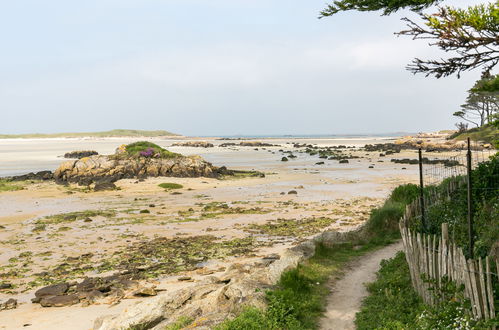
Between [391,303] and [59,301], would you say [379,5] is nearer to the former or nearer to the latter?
[391,303]

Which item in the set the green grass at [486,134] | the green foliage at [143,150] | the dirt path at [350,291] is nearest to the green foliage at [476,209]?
the green grass at [486,134]

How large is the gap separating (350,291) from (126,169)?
114 feet

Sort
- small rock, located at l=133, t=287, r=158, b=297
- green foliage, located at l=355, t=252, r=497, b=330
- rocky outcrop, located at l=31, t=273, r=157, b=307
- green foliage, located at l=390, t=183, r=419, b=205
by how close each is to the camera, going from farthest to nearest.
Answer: green foliage, located at l=390, t=183, r=419, b=205 → small rock, located at l=133, t=287, r=158, b=297 → rocky outcrop, located at l=31, t=273, r=157, b=307 → green foliage, located at l=355, t=252, r=497, b=330

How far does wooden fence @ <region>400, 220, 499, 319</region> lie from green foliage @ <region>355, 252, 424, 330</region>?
382 mm

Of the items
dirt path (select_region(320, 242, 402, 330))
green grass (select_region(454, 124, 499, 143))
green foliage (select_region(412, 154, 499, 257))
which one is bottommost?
dirt path (select_region(320, 242, 402, 330))

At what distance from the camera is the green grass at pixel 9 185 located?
36653mm

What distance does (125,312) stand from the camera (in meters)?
9.65

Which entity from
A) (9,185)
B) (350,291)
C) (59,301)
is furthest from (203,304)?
(9,185)

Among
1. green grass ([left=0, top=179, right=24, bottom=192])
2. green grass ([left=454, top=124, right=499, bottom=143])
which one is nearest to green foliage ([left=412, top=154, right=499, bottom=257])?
green grass ([left=454, top=124, right=499, bottom=143])

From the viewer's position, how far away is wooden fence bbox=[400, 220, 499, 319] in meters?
6.63

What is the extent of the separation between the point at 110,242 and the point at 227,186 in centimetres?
1973

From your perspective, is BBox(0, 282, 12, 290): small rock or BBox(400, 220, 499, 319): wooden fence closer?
BBox(400, 220, 499, 319): wooden fence

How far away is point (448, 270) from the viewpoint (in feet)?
25.3

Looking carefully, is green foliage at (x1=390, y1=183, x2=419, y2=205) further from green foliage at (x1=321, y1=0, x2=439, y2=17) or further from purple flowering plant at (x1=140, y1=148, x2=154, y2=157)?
purple flowering plant at (x1=140, y1=148, x2=154, y2=157)
